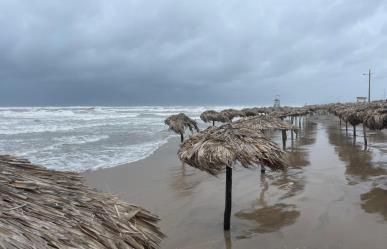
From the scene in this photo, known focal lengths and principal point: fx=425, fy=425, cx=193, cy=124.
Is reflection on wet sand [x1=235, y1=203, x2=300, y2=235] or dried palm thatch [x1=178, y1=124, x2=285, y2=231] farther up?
dried palm thatch [x1=178, y1=124, x2=285, y2=231]

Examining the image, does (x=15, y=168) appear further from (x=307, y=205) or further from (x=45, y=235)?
(x=307, y=205)

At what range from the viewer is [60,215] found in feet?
11.3

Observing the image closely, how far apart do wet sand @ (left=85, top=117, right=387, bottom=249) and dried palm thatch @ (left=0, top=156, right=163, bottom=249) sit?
3.71 metres

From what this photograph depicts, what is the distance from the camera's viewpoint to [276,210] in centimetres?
919

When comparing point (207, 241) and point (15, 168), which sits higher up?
point (15, 168)

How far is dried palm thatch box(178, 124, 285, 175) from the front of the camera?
7027 mm

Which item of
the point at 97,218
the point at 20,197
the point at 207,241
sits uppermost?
the point at 20,197

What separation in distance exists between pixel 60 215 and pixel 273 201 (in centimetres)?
720

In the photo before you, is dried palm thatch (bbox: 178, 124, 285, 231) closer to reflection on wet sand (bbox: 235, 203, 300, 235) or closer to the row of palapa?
the row of palapa

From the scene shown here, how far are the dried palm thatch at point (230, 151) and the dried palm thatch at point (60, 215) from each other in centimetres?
293

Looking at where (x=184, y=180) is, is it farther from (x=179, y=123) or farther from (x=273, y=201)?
(x=179, y=123)

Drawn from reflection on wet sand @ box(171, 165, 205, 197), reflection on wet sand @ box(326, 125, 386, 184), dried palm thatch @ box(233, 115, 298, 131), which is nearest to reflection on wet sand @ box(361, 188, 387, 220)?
reflection on wet sand @ box(326, 125, 386, 184)

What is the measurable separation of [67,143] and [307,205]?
697 inches

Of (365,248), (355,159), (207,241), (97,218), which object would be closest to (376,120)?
(355,159)
